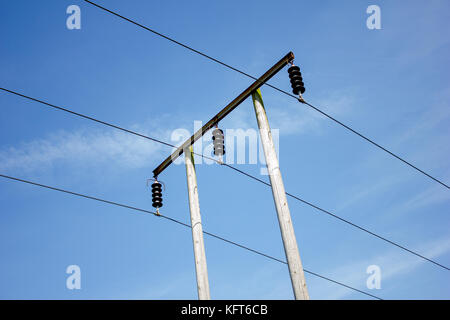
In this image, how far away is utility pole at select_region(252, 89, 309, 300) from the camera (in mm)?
7371

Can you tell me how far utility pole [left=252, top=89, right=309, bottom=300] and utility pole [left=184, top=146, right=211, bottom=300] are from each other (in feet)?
6.90

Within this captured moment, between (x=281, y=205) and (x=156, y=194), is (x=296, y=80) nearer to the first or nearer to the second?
(x=281, y=205)

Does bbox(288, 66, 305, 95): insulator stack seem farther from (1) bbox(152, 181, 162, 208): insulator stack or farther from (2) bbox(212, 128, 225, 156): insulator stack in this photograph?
(1) bbox(152, 181, 162, 208): insulator stack

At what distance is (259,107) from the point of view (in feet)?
30.7

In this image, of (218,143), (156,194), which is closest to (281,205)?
(218,143)

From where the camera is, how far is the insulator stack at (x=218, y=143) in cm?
951

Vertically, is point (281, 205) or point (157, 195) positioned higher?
point (157, 195)

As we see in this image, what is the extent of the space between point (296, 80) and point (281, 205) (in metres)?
2.77

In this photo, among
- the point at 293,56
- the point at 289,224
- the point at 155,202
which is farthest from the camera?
the point at 155,202

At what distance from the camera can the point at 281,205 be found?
26.5 ft

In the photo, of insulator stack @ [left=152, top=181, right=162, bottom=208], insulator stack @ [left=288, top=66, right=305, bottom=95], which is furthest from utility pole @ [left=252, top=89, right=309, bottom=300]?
insulator stack @ [left=152, top=181, right=162, bottom=208]
